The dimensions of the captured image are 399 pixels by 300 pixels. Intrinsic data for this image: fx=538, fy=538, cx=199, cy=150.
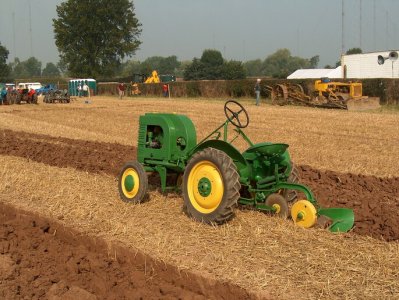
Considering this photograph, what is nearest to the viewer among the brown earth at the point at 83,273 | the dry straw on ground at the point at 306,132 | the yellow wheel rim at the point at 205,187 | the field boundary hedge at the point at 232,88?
the brown earth at the point at 83,273

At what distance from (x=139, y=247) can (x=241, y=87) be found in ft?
108

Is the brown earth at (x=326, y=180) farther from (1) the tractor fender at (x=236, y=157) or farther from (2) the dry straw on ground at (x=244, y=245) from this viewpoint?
(1) the tractor fender at (x=236, y=157)

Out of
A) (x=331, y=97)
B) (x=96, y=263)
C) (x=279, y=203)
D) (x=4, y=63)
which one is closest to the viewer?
(x=96, y=263)

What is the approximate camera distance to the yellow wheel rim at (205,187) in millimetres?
5633

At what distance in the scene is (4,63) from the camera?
9819 cm

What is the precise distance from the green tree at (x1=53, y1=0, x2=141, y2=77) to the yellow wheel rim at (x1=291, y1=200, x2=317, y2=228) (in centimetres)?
6906

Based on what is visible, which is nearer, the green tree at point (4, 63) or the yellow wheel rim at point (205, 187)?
the yellow wheel rim at point (205, 187)

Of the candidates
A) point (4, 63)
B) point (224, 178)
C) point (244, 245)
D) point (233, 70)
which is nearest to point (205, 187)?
point (224, 178)

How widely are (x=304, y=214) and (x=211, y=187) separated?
3.28ft

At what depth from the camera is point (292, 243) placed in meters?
5.00

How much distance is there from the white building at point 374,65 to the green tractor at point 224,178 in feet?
112

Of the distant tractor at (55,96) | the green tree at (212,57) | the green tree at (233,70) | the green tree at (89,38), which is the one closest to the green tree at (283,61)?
the green tree at (212,57)

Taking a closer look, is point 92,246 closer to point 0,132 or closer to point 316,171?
point 316,171

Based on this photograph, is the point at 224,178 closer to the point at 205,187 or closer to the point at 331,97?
the point at 205,187
